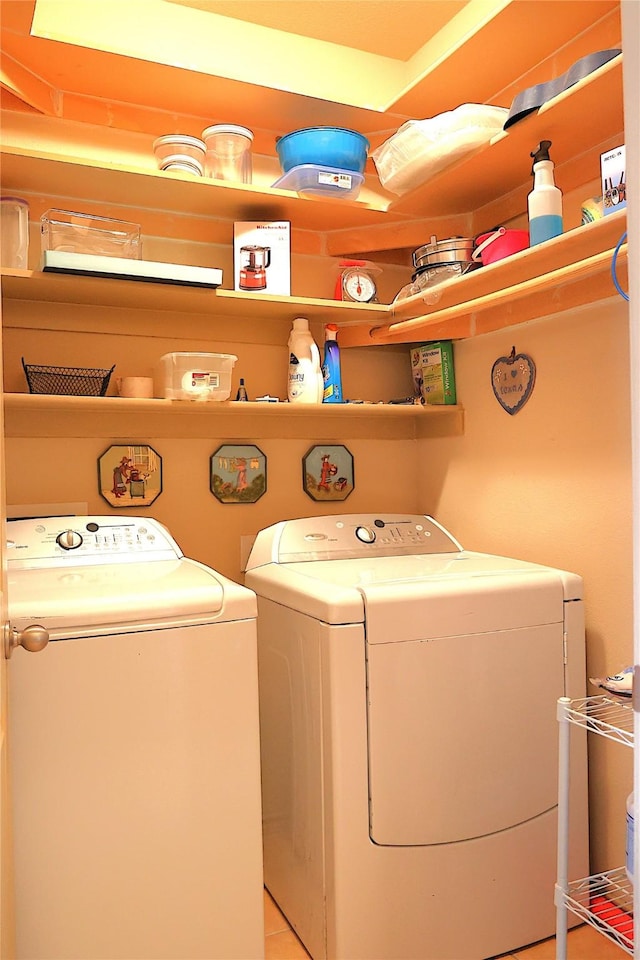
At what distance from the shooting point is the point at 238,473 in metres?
2.46

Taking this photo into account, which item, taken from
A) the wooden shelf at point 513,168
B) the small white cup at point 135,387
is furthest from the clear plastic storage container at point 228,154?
the small white cup at point 135,387

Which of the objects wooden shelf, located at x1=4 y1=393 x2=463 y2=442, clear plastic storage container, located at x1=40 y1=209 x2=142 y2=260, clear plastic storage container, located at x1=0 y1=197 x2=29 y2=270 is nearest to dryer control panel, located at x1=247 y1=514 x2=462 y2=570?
wooden shelf, located at x1=4 y1=393 x2=463 y2=442

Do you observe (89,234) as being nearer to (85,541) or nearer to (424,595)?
(85,541)

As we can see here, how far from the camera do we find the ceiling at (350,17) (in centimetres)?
216

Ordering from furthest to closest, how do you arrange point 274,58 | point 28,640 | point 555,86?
point 274,58 → point 555,86 → point 28,640

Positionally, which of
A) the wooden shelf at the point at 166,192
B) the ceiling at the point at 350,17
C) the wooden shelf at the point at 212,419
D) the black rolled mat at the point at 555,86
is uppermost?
the ceiling at the point at 350,17

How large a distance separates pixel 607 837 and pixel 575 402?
1191 millimetres

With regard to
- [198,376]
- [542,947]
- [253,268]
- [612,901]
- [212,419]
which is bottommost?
[542,947]

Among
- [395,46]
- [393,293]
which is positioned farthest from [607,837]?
[395,46]

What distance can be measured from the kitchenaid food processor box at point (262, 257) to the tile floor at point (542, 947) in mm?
1826

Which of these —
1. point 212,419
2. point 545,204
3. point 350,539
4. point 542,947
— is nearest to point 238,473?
point 212,419

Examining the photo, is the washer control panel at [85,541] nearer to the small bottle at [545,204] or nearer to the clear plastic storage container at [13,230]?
the clear plastic storage container at [13,230]

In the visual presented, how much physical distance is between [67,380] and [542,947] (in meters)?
2.00

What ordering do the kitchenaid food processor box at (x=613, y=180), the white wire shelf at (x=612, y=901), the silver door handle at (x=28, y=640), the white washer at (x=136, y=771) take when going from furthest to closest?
the white wire shelf at (x=612, y=901) < the kitchenaid food processor box at (x=613, y=180) < the white washer at (x=136, y=771) < the silver door handle at (x=28, y=640)
